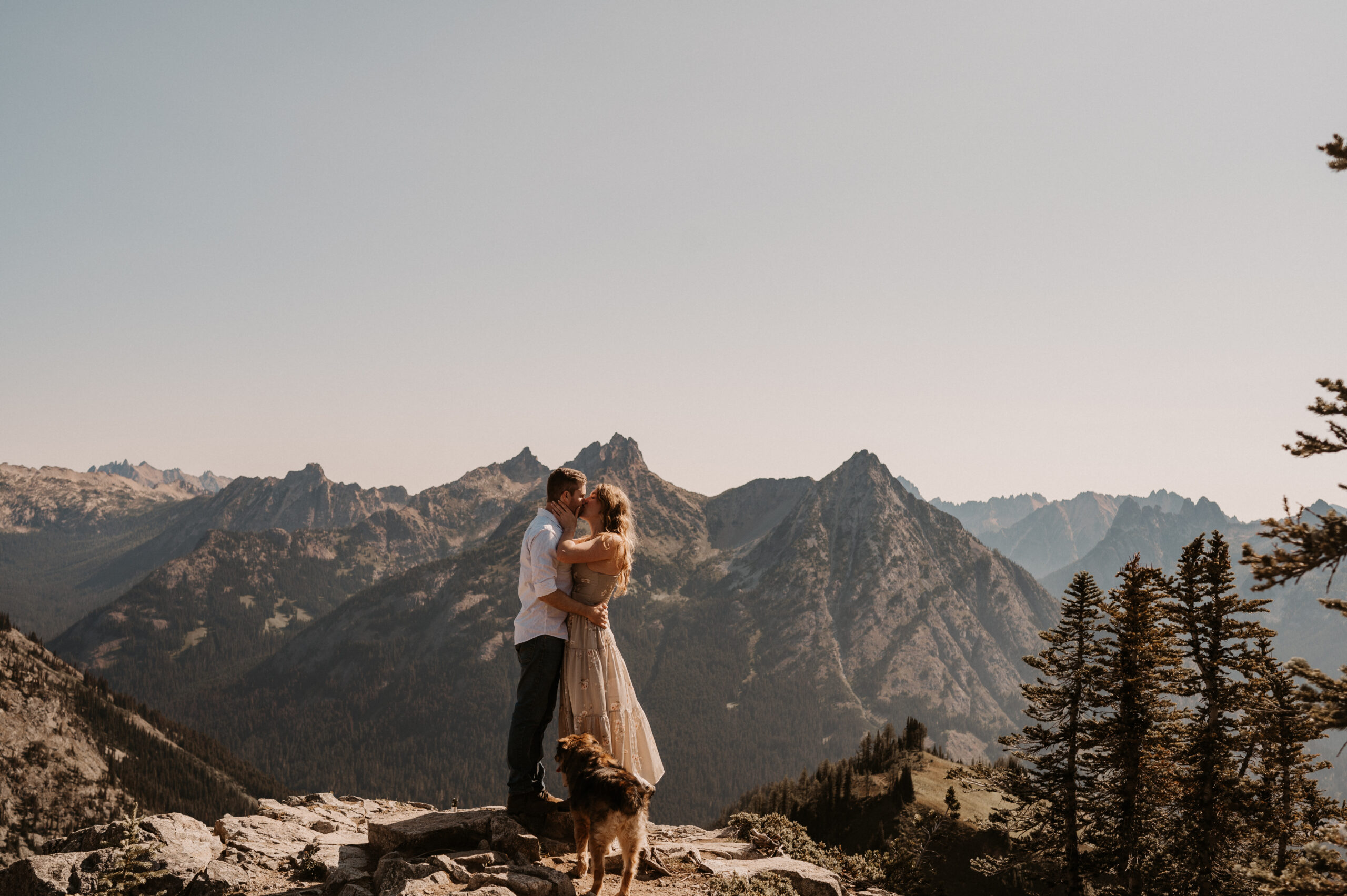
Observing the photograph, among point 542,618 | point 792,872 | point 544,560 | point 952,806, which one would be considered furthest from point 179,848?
point 952,806

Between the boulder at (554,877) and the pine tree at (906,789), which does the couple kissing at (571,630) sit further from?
the pine tree at (906,789)

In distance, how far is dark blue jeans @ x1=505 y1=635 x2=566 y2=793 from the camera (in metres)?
12.8

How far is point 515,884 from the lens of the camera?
10.8m

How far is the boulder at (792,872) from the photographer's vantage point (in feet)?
47.2

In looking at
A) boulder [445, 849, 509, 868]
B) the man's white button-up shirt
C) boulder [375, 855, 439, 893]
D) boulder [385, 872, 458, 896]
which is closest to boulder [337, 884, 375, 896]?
boulder [375, 855, 439, 893]

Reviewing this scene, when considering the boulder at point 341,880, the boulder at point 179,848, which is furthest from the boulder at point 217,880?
the boulder at point 341,880

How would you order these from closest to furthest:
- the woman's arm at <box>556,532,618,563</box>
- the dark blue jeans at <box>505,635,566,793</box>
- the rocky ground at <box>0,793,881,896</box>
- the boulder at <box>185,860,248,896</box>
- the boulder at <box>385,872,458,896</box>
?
the boulder at <box>385,872,458,896</box>, the rocky ground at <box>0,793,881,896</box>, the woman's arm at <box>556,532,618,563</box>, the dark blue jeans at <box>505,635,566,793</box>, the boulder at <box>185,860,248,896</box>

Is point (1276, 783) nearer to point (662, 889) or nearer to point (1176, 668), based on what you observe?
point (1176, 668)

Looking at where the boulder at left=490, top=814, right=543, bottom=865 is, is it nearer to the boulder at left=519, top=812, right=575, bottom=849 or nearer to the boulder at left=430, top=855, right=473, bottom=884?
the boulder at left=519, top=812, right=575, bottom=849

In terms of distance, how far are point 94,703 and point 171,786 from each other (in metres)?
33.1

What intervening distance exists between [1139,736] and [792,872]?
2354 centimetres

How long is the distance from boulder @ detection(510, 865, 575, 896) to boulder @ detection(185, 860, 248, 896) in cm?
602

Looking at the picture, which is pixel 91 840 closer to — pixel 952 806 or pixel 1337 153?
pixel 1337 153

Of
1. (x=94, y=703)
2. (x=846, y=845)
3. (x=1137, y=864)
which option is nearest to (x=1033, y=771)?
(x=1137, y=864)
